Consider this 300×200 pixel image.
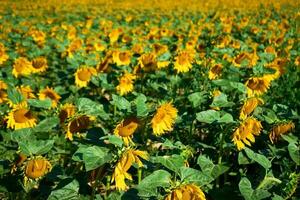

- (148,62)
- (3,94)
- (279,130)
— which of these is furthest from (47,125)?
(148,62)

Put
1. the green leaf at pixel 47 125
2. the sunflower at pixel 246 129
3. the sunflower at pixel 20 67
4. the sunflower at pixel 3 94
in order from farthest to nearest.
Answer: the sunflower at pixel 20 67
the sunflower at pixel 3 94
the green leaf at pixel 47 125
the sunflower at pixel 246 129

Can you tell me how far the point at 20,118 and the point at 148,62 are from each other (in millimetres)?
1816

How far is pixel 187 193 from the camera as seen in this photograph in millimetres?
1819

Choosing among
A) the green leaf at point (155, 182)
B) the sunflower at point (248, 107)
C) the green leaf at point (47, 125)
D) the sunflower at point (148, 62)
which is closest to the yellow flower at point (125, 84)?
the sunflower at point (148, 62)

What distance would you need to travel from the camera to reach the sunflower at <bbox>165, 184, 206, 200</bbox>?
71.2 inches

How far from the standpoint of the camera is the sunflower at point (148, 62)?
182 inches

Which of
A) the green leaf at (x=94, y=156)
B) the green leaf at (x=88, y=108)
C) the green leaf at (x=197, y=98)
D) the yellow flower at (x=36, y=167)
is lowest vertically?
the yellow flower at (x=36, y=167)

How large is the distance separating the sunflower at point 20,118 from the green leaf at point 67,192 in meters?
1.02

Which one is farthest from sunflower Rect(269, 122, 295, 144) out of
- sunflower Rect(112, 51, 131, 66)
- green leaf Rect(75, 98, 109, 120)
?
sunflower Rect(112, 51, 131, 66)

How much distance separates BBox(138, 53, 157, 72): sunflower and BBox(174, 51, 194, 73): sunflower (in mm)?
244

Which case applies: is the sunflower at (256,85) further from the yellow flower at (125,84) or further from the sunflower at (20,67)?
the sunflower at (20,67)

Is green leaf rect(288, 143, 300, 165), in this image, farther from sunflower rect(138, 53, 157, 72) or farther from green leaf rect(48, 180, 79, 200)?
sunflower rect(138, 53, 157, 72)

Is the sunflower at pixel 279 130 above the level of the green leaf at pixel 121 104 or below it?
below

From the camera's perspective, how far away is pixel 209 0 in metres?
20.1
